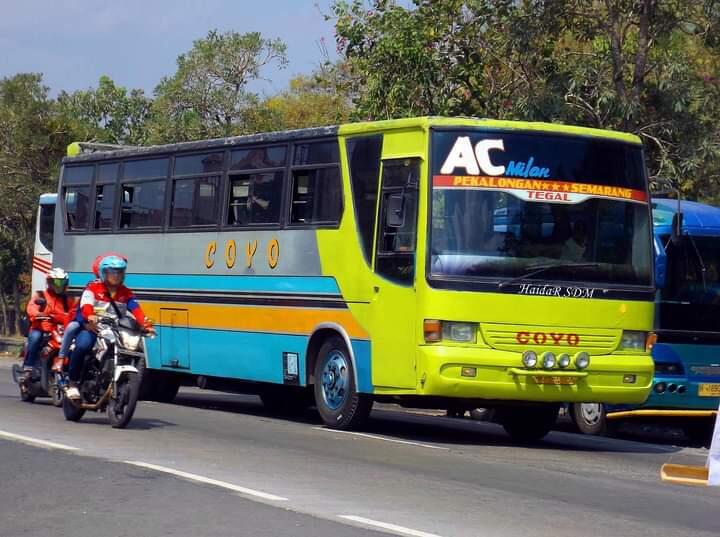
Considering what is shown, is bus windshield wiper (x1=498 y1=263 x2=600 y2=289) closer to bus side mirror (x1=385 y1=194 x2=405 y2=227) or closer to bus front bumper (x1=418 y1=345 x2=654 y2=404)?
bus front bumper (x1=418 y1=345 x2=654 y2=404)

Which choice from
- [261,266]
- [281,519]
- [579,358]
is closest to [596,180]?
[579,358]

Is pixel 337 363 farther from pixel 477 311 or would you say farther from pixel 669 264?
pixel 669 264

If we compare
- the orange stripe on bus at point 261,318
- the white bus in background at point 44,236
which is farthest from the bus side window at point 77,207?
the white bus in background at point 44,236

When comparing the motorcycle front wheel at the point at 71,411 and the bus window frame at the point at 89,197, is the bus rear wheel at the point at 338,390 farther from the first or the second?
the bus window frame at the point at 89,197

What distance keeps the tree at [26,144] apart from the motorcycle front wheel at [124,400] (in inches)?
1339

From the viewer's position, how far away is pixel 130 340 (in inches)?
562

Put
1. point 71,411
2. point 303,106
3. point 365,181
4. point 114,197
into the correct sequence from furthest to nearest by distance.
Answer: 1. point 303,106
2. point 114,197
3. point 365,181
4. point 71,411

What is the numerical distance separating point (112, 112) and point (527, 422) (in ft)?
145

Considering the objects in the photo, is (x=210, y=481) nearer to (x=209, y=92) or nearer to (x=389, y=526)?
(x=389, y=526)

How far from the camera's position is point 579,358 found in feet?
46.5

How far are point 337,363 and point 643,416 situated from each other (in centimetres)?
422

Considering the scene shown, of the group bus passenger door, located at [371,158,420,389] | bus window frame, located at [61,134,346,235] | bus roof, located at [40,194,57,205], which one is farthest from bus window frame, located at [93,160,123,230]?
bus roof, located at [40,194,57,205]

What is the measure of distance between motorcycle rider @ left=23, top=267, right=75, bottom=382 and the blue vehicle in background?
6590 millimetres

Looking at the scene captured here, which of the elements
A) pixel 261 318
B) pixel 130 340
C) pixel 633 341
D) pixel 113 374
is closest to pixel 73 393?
pixel 113 374
